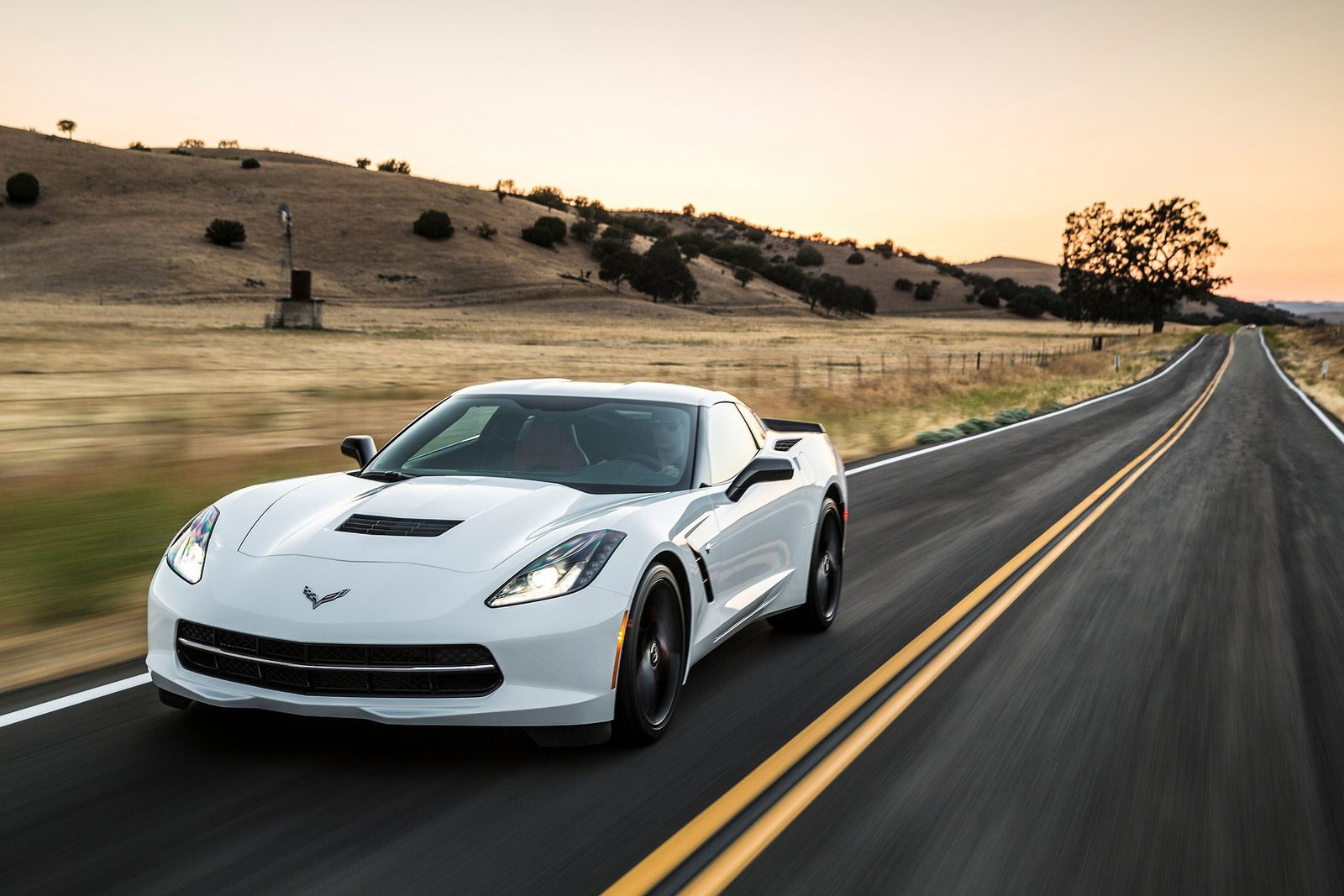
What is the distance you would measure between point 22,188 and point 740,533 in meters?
108

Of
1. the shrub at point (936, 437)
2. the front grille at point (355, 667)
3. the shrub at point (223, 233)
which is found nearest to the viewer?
the front grille at point (355, 667)

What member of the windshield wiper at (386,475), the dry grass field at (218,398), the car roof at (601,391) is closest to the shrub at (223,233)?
the dry grass field at (218,398)

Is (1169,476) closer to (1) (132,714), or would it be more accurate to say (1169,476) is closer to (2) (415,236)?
(1) (132,714)

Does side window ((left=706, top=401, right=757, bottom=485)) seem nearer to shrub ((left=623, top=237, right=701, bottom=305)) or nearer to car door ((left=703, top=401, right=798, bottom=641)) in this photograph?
car door ((left=703, top=401, right=798, bottom=641))

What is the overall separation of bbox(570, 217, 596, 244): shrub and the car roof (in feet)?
394

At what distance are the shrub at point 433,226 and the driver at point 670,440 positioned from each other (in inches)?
4114

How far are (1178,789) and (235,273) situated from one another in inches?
3247

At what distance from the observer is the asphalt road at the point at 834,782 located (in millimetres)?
3645

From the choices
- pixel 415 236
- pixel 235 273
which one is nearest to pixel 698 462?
pixel 235 273

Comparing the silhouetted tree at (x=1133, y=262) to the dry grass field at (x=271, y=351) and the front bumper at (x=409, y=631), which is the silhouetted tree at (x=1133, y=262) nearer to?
the dry grass field at (x=271, y=351)

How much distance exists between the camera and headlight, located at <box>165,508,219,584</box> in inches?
177

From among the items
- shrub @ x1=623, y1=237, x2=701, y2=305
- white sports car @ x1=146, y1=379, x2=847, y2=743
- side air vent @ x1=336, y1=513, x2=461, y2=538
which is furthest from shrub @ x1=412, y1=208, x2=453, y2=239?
side air vent @ x1=336, y1=513, x2=461, y2=538

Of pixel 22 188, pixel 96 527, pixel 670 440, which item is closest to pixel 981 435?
pixel 96 527

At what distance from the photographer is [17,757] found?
4449 millimetres
